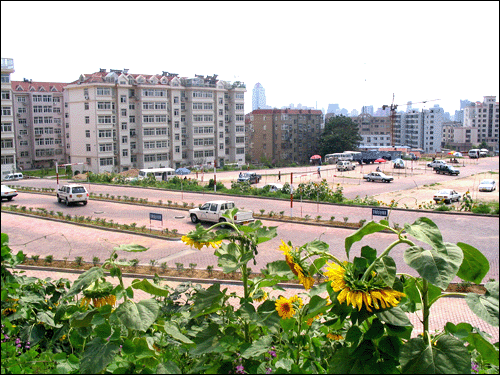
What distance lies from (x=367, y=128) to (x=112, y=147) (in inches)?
2475

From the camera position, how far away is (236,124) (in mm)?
68438

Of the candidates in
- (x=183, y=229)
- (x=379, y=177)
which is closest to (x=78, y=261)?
(x=183, y=229)

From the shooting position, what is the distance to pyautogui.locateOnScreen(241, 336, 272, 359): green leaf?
206 cm

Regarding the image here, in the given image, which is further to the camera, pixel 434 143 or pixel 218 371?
pixel 434 143

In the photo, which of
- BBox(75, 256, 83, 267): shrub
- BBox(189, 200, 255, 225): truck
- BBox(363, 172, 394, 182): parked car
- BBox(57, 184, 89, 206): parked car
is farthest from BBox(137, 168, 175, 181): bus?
BBox(75, 256, 83, 267): shrub

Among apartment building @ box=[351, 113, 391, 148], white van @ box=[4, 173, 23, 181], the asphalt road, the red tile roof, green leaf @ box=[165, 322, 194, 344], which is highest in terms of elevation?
the red tile roof

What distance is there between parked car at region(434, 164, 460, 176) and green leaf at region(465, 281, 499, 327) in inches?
1981

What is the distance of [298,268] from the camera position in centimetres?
230

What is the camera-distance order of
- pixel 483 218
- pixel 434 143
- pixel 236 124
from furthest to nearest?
pixel 434 143 → pixel 236 124 → pixel 483 218

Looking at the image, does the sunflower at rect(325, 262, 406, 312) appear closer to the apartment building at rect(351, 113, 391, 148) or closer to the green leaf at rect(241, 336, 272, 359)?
the green leaf at rect(241, 336, 272, 359)

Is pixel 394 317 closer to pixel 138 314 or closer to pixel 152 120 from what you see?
pixel 138 314

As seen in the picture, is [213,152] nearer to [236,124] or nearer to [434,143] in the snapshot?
[236,124]

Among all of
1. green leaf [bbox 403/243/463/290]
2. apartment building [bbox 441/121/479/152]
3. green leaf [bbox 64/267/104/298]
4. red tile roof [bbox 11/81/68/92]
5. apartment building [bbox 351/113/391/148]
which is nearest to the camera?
green leaf [bbox 403/243/463/290]

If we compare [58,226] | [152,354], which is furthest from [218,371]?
[58,226]
